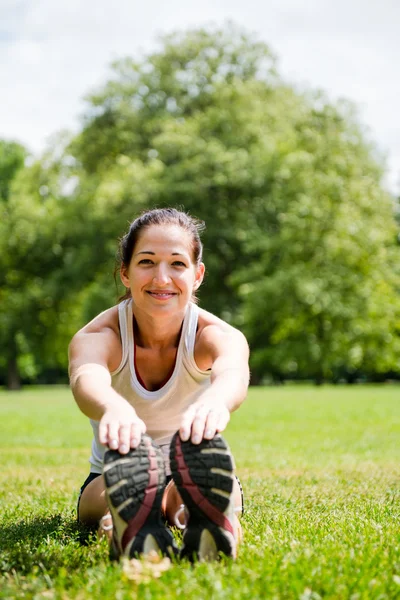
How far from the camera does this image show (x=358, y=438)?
34.4 ft

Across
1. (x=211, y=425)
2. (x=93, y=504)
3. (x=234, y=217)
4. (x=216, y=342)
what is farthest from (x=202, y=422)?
(x=234, y=217)

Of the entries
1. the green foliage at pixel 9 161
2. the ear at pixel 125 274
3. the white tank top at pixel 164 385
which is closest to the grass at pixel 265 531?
the white tank top at pixel 164 385

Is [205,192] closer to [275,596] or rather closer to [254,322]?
[254,322]

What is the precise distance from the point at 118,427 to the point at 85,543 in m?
1.07

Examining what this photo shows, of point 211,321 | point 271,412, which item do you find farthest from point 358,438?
point 211,321

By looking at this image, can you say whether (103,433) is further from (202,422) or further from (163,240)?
(163,240)

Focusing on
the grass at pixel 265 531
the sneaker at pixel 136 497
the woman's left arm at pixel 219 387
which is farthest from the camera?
the woman's left arm at pixel 219 387

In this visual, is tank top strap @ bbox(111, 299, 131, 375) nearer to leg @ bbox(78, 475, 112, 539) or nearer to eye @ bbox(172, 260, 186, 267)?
eye @ bbox(172, 260, 186, 267)

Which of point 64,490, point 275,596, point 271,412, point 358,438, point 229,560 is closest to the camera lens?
point 275,596

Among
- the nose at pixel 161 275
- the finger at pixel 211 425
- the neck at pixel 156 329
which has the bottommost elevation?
the finger at pixel 211 425

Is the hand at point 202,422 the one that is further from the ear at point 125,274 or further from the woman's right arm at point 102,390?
the ear at point 125,274

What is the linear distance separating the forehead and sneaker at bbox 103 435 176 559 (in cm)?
116

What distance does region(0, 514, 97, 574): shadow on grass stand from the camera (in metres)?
3.21

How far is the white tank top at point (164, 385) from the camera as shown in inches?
161
